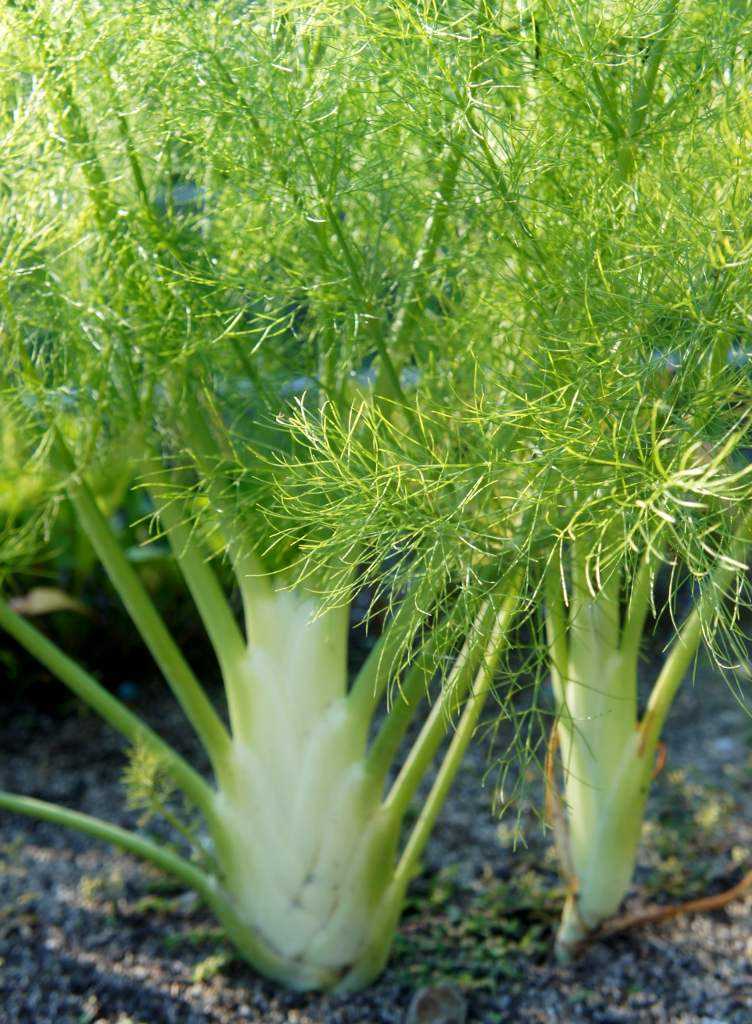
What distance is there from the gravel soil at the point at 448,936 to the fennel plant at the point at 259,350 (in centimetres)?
9

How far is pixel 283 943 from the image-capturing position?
1283 mm

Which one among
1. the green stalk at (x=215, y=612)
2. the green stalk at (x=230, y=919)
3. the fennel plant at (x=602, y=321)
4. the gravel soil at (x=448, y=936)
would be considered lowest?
the gravel soil at (x=448, y=936)

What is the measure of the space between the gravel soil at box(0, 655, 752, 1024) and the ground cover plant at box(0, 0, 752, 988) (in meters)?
0.07

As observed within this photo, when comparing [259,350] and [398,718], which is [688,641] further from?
[259,350]

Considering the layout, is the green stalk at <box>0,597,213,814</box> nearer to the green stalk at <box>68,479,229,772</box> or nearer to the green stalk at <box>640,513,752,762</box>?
the green stalk at <box>68,479,229,772</box>

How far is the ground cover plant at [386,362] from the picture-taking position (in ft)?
3.05

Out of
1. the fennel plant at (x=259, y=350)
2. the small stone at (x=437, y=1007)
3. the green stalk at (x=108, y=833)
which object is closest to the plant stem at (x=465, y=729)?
the fennel plant at (x=259, y=350)

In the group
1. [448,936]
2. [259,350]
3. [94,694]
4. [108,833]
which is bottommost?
[448,936]

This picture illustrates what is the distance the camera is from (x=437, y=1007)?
1224mm

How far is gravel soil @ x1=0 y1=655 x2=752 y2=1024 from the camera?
4.12ft

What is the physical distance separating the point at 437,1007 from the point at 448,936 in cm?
19

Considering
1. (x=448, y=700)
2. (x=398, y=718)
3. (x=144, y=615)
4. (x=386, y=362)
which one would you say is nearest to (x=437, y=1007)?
(x=398, y=718)

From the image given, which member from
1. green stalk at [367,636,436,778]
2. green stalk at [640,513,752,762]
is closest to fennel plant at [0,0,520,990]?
green stalk at [367,636,436,778]

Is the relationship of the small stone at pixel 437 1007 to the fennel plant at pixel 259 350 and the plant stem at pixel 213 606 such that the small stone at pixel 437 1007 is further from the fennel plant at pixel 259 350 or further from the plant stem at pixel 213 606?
the plant stem at pixel 213 606
